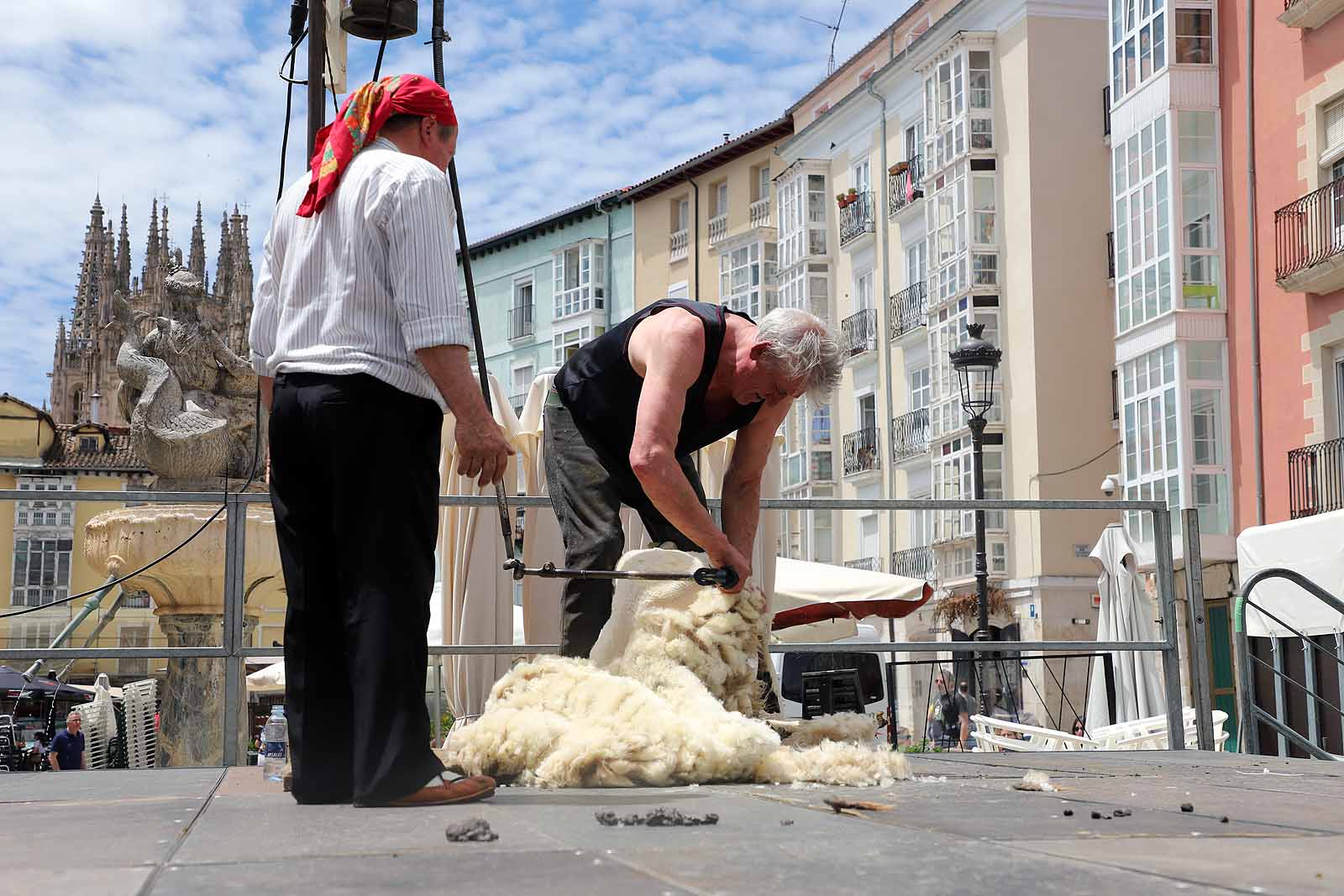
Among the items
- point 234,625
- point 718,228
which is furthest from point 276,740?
point 718,228

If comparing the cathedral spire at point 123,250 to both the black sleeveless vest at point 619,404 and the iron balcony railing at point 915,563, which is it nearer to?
the iron balcony railing at point 915,563

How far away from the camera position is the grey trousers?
5.11 m

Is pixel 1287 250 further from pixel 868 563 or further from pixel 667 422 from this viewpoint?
pixel 667 422

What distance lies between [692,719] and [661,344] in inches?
46.9

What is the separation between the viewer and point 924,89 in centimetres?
3872

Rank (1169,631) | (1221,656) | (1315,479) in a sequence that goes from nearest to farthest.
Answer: (1169,631)
(1315,479)
(1221,656)

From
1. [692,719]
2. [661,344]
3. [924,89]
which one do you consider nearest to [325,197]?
[661,344]

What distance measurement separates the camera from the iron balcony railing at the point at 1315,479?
2338 cm

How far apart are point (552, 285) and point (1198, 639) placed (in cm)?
5190

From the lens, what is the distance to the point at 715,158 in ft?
163

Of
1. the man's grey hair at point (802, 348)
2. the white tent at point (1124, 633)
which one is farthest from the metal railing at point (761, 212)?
the man's grey hair at point (802, 348)

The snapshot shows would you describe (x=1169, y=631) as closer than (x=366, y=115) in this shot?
No

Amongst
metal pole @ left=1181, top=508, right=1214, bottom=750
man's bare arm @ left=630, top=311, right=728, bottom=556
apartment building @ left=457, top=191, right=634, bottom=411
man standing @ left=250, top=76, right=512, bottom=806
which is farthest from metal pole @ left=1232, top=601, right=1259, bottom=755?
apartment building @ left=457, top=191, right=634, bottom=411

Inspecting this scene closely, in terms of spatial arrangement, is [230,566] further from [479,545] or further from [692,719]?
[479,545]
